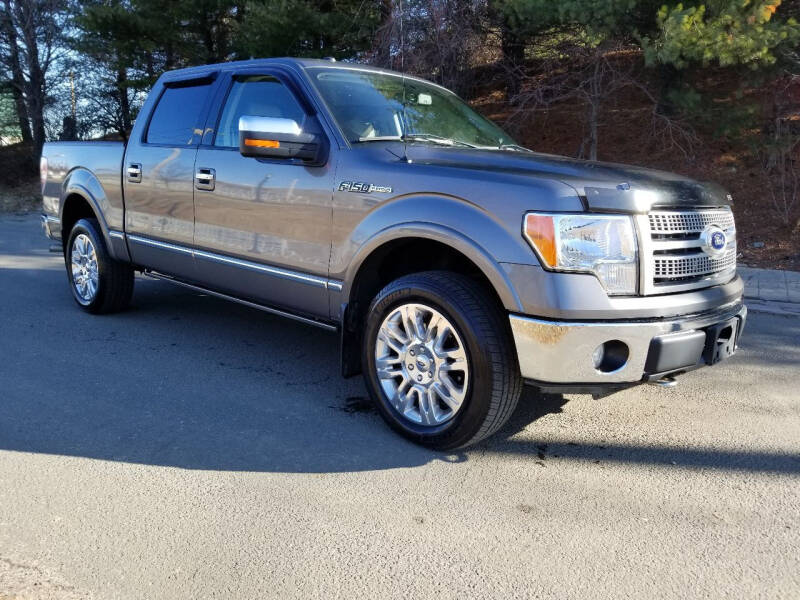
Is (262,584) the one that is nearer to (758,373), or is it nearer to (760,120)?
(758,373)

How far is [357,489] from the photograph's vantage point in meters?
3.36

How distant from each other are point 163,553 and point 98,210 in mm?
4089

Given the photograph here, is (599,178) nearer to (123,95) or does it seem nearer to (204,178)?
(204,178)

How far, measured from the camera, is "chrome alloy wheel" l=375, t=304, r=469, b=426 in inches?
143

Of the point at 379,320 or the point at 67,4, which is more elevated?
the point at 67,4

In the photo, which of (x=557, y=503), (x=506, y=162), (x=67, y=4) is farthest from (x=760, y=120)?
(x=67, y=4)

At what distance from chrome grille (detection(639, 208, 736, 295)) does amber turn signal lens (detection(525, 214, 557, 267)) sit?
45cm

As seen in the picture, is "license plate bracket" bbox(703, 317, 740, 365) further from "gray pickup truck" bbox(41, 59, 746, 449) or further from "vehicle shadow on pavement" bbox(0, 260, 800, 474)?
"vehicle shadow on pavement" bbox(0, 260, 800, 474)

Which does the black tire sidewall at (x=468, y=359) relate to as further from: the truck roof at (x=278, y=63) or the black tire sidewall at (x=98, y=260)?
the black tire sidewall at (x=98, y=260)

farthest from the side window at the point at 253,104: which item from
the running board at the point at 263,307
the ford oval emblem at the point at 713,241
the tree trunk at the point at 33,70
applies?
the tree trunk at the point at 33,70

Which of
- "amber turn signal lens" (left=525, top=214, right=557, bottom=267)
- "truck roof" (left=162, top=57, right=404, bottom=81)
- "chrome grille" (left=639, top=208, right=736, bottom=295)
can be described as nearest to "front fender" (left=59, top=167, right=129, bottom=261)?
"truck roof" (left=162, top=57, right=404, bottom=81)

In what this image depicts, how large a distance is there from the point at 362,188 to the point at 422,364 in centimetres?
101

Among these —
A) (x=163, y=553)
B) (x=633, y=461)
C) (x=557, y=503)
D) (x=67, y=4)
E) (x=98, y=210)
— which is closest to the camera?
(x=163, y=553)

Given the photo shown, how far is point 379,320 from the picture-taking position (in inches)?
154
